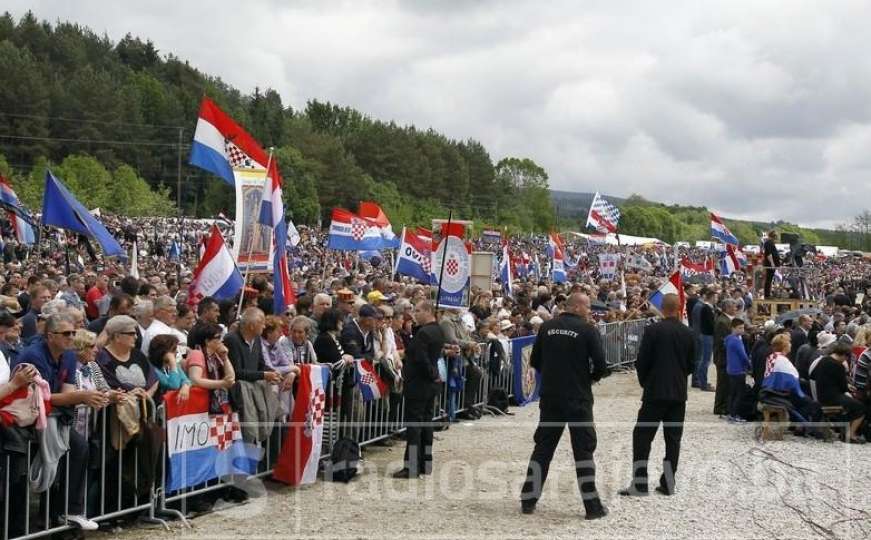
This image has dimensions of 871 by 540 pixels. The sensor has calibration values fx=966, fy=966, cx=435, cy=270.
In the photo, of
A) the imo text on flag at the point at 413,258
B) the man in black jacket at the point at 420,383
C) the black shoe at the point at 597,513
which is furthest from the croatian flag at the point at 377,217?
the black shoe at the point at 597,513

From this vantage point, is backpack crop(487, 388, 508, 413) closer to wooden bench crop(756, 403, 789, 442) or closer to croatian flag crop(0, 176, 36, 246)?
wooden bench crop(756, 403, 789, 442)

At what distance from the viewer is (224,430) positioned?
333 inches

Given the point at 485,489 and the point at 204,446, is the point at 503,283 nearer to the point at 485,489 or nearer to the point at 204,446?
the point at 485,489

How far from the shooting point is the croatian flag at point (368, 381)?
10.4m

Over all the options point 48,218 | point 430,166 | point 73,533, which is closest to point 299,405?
point 73,533

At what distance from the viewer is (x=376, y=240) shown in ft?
80.6

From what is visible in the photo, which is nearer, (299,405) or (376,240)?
(299,405)

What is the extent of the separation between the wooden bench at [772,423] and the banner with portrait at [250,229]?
274 inches

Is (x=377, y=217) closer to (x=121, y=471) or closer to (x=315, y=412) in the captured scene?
(x=315, y=412)

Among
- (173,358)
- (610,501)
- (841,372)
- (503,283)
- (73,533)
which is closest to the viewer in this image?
(73,533)

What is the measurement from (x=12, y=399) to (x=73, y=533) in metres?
1.34

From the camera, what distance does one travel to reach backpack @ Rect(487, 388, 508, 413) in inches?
582

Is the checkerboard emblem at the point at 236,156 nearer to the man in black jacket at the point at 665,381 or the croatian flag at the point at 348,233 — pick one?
the man in black jacket at the point at 665,381

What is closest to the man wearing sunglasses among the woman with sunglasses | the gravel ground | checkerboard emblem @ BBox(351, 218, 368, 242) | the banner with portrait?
the gravel ground
